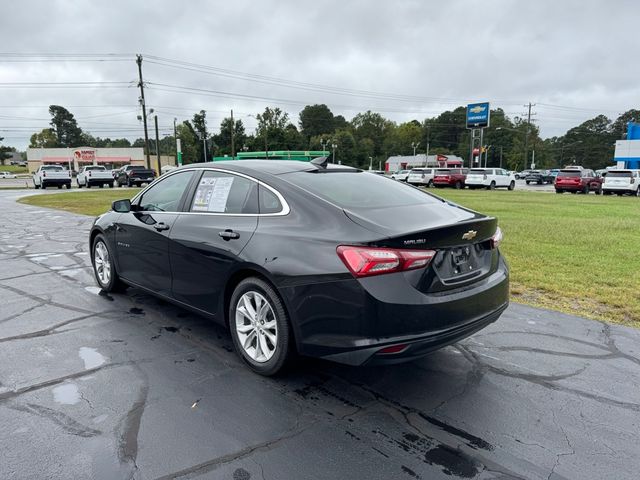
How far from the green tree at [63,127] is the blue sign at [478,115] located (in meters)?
125

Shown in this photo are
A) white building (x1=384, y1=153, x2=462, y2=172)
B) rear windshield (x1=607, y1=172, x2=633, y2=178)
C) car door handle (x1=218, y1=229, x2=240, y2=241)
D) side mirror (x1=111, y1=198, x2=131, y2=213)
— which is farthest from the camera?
white building (x1=384, y1=153, x2=462, y2=172)

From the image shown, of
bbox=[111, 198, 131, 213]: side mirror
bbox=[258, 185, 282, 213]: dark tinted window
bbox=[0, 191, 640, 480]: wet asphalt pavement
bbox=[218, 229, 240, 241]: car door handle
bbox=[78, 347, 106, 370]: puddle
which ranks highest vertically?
bbox=[258, 185, 282, 213]: dark tinted window

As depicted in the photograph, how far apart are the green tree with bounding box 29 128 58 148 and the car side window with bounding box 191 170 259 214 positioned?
147 m

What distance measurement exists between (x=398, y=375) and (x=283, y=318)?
1.04 metres

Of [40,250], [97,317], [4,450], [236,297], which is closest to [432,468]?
[236,297]

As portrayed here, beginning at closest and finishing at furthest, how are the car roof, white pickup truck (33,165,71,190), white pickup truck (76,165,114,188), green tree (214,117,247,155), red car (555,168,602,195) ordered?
the car roof, red car (555,168,602,195), white pickup truck (33,165,71,190), white pickup truck (76,165,114,188), green tree (214,117,247,155)

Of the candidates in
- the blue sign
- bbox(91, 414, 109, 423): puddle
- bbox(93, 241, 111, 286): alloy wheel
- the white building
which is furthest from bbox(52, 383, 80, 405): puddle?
the white building

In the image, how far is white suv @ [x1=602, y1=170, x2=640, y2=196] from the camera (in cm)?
2873

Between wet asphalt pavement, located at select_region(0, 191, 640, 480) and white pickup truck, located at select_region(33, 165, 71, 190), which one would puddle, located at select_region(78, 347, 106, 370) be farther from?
white pickup truck, located at select_region(33, 165, 71, 190)

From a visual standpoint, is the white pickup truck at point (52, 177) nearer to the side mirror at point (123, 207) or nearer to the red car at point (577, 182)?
the side mirror at point (123, 207)

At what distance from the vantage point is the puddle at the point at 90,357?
362 cm

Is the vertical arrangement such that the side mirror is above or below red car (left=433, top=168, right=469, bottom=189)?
above

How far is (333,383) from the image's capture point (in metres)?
3.37

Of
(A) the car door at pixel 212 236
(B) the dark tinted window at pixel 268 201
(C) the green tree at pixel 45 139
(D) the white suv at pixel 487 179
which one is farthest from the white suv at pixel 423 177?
(C) the green tree at pixel 45 139
